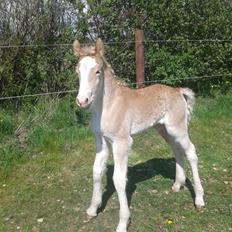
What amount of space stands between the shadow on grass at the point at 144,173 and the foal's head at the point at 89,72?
167 cm

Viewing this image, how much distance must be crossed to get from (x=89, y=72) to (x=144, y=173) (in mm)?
2402

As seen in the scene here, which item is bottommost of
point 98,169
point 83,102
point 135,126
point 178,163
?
point 178,163

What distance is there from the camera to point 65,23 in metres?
8.94

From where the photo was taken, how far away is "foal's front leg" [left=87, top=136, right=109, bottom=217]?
5199 millimetres

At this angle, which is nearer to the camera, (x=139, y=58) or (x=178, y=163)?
(x=178, y=163)

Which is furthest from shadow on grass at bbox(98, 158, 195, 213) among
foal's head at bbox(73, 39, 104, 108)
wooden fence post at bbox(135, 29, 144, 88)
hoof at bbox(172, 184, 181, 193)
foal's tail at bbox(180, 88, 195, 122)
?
wooden fence post at bbox(135, 29, 144, 88)

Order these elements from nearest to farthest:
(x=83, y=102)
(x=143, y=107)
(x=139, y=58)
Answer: (x=83, y=102) → (x=143, y=107) → (x=139, y=58)

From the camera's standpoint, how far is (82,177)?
253 inches

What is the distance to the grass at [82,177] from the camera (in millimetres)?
5297

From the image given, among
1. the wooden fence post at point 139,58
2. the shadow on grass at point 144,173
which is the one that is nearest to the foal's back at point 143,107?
the shadow on grass at point 144,173

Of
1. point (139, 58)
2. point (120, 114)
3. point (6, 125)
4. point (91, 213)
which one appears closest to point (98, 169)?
point (91, 213)

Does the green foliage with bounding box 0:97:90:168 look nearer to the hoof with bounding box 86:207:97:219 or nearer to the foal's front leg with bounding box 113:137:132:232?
the hoof with bounding box 86:207:97:219

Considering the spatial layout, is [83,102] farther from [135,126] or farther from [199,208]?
[199,208]

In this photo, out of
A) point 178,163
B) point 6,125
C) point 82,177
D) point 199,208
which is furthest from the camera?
point 6,125
